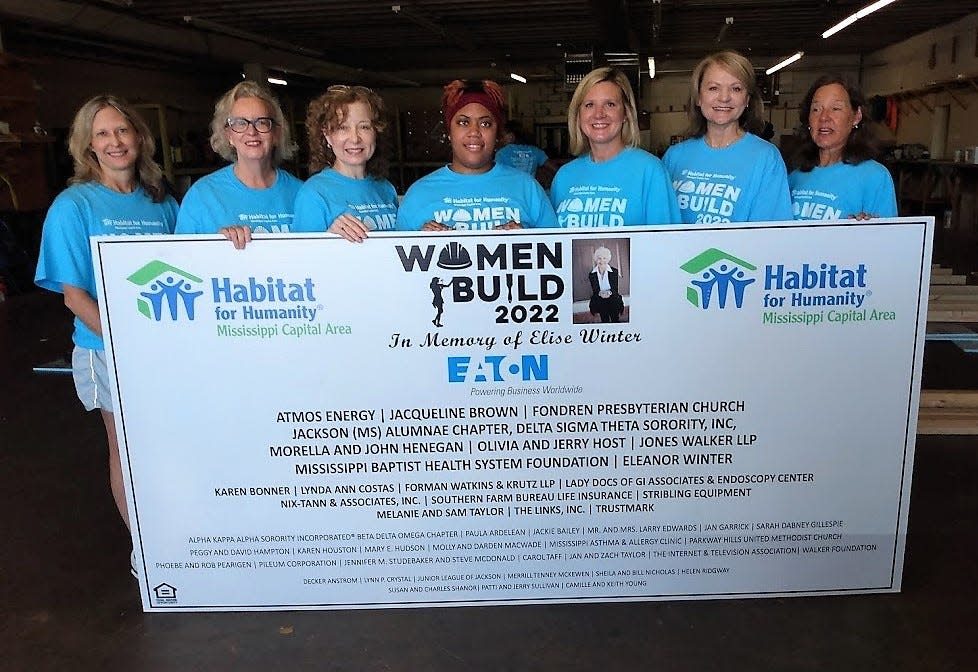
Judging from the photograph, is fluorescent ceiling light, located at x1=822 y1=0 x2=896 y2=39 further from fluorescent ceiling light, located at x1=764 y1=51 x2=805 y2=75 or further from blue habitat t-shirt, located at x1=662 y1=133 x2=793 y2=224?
blue habitat t-shirt, located at x1=662 y1=133 x2=793 y2=224

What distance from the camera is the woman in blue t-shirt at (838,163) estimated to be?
254 cm

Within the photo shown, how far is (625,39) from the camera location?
11961mm

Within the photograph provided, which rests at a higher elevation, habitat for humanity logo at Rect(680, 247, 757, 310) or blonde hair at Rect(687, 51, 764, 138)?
blonde hair at Rect(687, 51, 764, 138)

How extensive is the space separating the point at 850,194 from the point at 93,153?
256 centimetres

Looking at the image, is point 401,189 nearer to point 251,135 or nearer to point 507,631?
point 251,135

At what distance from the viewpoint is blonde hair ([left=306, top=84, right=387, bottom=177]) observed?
2.26m

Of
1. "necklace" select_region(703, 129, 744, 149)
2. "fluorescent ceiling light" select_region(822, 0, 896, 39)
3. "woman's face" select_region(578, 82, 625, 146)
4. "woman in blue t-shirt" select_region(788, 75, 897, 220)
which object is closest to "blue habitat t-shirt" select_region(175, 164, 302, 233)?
"woman's face" select_region(578, 82, 625, 146)

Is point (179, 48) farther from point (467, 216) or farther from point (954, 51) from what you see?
point (954, 51)

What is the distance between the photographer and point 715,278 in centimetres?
194

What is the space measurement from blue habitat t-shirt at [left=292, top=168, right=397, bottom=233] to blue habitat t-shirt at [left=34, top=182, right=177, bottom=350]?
55 centimetres

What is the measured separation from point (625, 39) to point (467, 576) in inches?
453

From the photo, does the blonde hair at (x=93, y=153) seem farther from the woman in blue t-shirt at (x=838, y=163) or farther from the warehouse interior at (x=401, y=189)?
the woman in blue t-shirt at (x=838, y=163)

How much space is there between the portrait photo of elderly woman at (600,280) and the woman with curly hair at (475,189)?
0.38 m

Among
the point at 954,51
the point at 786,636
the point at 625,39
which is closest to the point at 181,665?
the point at 786,636
